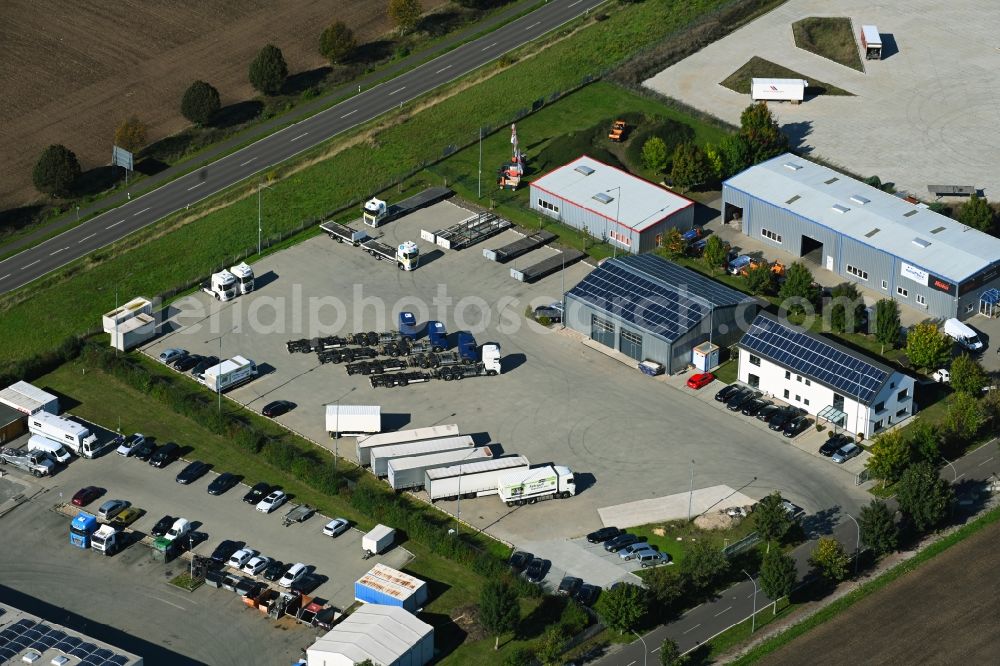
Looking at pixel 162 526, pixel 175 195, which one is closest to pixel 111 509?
pixel 162 526

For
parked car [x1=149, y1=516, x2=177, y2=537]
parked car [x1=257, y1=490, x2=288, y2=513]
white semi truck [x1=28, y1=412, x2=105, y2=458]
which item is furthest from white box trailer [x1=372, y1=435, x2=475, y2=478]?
white semi truck [x1=28, y1=412, x2=105, y2=458]

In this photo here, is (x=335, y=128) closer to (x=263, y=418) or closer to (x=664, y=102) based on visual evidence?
(x=664, y=102)

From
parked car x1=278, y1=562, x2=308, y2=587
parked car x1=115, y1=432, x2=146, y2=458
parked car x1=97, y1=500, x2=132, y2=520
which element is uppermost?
parked car x1=115, y1=432, x2=146, y2=458

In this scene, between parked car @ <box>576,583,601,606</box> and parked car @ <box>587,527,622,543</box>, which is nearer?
parked car @ <box>576,583,601,606</box>

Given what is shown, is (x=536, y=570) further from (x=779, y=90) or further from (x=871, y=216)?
(x=779, y=90)

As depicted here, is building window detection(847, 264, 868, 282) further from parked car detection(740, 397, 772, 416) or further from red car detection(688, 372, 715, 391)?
parked car detection(740, 397, 772, 416)

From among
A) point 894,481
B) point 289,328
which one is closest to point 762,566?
point 894,481

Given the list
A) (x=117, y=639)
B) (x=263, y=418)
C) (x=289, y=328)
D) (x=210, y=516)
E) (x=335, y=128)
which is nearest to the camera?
(x=117, y=639)
